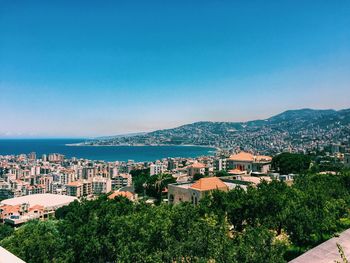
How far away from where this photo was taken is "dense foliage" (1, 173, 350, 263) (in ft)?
34.9

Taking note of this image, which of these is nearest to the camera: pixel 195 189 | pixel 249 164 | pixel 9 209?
pixel 195 189

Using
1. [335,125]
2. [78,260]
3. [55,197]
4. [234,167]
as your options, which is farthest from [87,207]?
[335,125]

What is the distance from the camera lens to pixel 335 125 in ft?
652

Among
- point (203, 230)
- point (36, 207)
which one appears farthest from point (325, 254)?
point (36, 207)

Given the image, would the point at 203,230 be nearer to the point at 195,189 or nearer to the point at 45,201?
the point at 195,189

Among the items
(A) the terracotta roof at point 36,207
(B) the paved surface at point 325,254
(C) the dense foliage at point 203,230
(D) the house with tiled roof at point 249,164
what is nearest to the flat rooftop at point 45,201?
(A) the terracotta roof at point 36,207

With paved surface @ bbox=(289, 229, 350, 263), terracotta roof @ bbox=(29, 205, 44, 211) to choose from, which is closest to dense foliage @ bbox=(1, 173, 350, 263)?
paved surface @ bbox=(289, 229, 350, 263)

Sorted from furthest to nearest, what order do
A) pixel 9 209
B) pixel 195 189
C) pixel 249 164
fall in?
pixel 249 164, pixel 9 209, pixel 195 189

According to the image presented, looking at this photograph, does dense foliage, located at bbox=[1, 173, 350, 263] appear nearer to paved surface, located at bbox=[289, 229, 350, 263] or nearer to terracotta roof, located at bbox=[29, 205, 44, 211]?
paved surface, located at bbox=[289, 229, 350, 263]

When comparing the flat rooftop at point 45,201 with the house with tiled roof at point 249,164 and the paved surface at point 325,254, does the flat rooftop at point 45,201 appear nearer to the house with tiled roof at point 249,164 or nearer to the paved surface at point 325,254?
the house with tiled roof at point 249,164

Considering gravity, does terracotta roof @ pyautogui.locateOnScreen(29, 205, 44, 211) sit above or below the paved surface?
below

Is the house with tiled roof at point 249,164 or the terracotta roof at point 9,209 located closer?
the terracotta roof at point 9,209

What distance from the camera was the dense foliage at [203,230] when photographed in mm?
10633

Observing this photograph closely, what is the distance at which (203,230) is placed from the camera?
1116 cm
